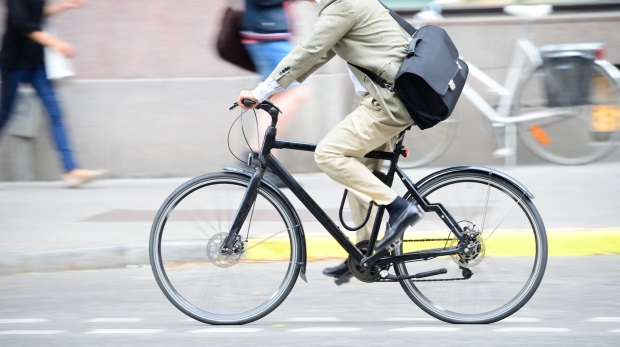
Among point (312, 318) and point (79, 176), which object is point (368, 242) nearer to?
point (312, 318)

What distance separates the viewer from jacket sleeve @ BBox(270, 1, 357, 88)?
457 cm

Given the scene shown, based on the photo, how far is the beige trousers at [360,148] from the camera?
186 inches

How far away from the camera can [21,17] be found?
8102mm

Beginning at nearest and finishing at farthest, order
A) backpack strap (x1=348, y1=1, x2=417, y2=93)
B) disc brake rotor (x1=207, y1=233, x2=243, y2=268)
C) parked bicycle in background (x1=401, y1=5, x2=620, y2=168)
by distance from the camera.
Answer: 1. backpack strap (x1=348, y1=1, x2=417, y2=93)
2. disc brake rotor (x1=207, y1=233, x2=243, y2=268)
3. parked bicycle in background (x1=401, y1=5, x2=620, y2=168)

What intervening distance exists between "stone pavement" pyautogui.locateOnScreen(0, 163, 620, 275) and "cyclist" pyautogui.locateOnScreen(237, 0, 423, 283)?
691 millimetres

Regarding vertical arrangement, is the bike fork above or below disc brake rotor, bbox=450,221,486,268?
below

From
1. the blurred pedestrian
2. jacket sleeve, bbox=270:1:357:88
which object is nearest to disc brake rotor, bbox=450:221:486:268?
jacket sleeve, bbox=270:1:357:88

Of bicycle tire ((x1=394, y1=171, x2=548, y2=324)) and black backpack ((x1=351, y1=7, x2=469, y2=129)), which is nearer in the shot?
black backpack ((x1=351, y1=7, x2=469, y2=129))

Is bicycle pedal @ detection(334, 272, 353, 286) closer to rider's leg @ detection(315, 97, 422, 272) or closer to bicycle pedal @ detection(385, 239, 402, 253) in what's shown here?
bicycle pedal @ detection(385, 239, 402, 253)

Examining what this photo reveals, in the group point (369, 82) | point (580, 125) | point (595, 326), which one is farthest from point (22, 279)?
point (580, 125)

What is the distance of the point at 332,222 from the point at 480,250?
0.74 metres

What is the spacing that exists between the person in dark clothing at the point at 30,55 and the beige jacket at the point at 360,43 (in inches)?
161

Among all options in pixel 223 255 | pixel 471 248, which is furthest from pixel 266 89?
pixel 471 248

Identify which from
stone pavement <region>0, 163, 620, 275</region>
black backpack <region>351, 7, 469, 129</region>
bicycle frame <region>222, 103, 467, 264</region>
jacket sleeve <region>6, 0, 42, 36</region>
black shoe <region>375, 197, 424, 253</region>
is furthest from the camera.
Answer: jacket sleeve <region>6, 0, 42, 36</region>
